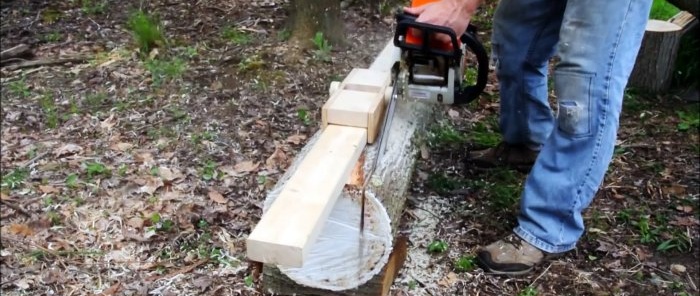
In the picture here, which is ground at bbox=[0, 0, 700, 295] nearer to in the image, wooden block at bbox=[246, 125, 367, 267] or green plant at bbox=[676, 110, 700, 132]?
green plant at bbox=[676, 110, 700, 132]

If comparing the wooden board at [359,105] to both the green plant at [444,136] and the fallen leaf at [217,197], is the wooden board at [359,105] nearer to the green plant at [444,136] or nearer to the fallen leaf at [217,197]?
the fallen leaf at [217,197]

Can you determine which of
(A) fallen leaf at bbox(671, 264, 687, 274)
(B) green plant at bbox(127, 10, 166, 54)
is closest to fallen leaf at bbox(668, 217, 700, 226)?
(A) fallen leaf at bbox(671, 264, 687, 274)

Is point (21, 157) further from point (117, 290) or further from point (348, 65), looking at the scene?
point (348, 65)

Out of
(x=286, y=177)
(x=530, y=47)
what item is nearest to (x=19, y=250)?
(x=286, y=177)

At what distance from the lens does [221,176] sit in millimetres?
3215

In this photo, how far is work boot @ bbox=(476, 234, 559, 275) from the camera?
2596 millimetres

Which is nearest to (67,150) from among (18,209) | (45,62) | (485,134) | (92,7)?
(18,209)

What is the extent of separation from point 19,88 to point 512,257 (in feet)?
10.1

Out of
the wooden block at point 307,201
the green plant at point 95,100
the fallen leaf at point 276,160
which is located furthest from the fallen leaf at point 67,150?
the wooden block at point 307,201

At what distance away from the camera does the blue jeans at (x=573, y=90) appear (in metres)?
2.28

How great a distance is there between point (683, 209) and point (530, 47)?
3.33 ft

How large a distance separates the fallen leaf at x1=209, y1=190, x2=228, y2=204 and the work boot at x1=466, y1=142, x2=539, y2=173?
1.17 m

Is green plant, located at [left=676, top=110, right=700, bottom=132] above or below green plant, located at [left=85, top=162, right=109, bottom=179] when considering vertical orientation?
above

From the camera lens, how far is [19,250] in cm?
271
